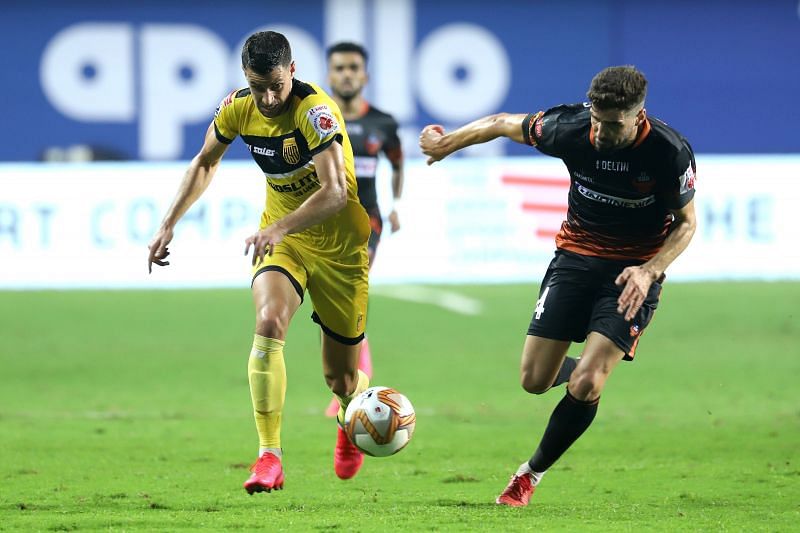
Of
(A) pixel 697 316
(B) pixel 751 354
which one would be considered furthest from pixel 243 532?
(A) pixel 697 316

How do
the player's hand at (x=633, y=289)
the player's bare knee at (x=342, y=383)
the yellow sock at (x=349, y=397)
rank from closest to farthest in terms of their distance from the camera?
the player's hand at (x=633, y=289)
the player's bare knee at (x=342, y=383)
the yellow sock at (x=349, y=397)

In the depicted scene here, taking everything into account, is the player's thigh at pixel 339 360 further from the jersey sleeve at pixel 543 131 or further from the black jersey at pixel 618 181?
the jersey sleeve at pixel 543 131

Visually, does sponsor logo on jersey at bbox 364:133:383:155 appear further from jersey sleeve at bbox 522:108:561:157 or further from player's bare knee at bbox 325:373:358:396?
jersey sleeve at bbox 522:108:561:157

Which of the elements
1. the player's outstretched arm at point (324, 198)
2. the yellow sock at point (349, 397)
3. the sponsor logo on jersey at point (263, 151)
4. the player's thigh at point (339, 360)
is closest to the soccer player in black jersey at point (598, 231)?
A: the player's outstretched arm at point (324, 198)

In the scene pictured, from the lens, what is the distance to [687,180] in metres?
6.41

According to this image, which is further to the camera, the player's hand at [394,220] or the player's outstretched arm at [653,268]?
the player's hand at [394,220]

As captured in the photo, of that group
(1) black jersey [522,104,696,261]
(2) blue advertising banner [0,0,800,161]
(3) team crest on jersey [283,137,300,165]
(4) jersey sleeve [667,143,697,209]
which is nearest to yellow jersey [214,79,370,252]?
(3) team crest on jersey [283,137,300,165]

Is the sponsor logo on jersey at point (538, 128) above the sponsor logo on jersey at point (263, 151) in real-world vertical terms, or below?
above

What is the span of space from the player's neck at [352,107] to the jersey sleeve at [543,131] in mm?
4303

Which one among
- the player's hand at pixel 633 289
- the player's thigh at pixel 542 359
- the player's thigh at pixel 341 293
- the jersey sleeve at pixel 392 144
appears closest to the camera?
the player's hand at pixel 633 289

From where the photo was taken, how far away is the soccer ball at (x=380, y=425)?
682 cm

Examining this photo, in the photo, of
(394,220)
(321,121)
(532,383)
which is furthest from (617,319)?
(394,220)

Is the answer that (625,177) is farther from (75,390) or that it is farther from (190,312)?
(190,312)

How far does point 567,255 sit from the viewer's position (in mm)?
7055
